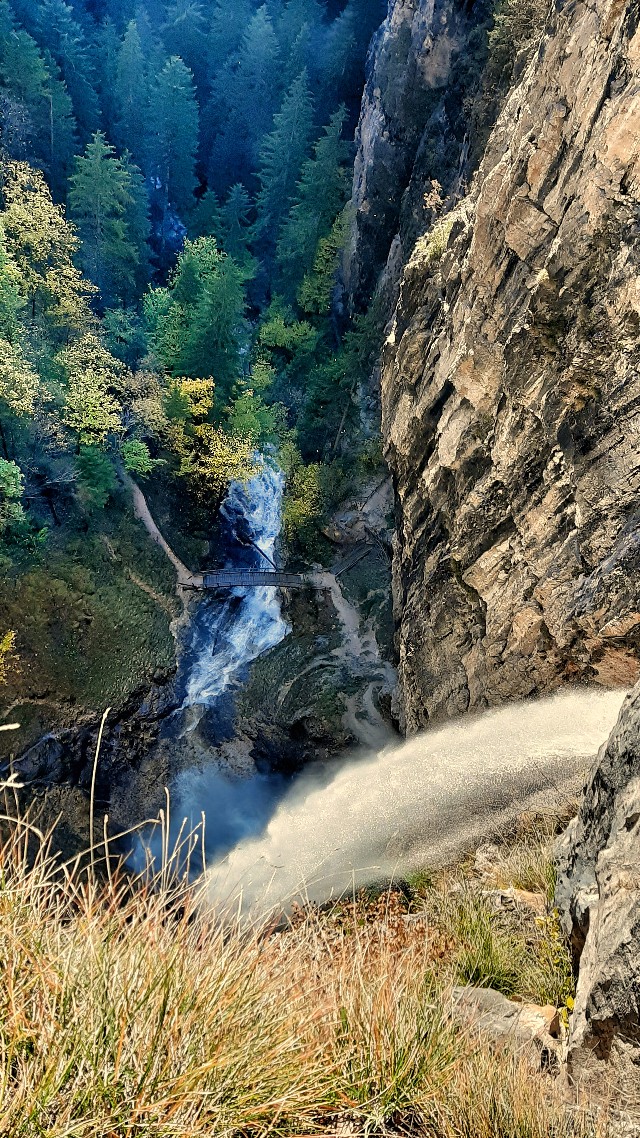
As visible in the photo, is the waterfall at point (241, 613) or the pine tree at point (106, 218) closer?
the waterfall at point (241, 613)

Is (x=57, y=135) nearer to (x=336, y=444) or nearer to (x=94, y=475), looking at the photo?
(x=94, y=475)

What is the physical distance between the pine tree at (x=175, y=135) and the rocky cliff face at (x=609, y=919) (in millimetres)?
34222

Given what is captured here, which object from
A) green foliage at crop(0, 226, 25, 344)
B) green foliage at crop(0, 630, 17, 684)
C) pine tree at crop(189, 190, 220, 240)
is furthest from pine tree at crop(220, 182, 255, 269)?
green foliage at crop(0, 630, 17, 684)

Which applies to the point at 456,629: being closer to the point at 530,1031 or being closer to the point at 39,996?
the point at 530,1031

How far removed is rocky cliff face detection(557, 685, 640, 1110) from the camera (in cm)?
440

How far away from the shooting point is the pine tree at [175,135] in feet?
97.7

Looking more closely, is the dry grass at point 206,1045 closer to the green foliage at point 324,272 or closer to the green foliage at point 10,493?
the green foliage at point 10,493

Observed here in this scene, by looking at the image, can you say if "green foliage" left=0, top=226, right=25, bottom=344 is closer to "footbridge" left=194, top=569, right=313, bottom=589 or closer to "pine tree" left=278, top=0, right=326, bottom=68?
"footbridge" left=194, top=569, right=313, bottom=589

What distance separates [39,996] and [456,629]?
11.0 m

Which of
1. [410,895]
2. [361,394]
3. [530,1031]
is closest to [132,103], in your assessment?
[361,394]

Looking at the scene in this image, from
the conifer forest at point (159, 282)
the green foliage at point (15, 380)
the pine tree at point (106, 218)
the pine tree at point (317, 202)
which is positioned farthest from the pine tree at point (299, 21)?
the green foliage at point (15, 380)

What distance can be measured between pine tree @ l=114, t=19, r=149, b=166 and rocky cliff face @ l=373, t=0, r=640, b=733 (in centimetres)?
2303

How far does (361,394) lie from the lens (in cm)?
2553

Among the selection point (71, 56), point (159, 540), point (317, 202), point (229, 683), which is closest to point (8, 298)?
point (159, 540)
